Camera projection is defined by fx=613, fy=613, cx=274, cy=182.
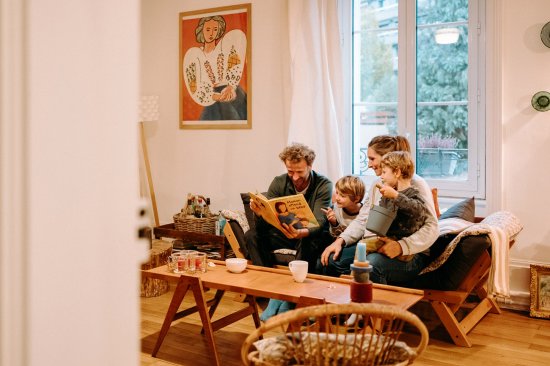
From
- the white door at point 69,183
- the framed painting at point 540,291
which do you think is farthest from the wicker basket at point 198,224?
the white door at point 69,183

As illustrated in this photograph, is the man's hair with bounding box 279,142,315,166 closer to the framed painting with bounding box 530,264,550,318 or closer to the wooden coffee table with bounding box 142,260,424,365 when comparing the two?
the wooden coffee table with bounding box 142,260,424,365

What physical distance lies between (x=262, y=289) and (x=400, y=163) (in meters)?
1.04

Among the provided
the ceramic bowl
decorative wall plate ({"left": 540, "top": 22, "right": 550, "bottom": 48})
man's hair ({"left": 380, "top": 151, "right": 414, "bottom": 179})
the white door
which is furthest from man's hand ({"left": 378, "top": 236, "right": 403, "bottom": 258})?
the white door

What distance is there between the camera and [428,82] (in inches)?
177

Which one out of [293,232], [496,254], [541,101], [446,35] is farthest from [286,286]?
[446,35]

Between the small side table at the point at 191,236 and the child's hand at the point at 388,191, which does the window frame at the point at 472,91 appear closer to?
the child's hand at the point at 388,191

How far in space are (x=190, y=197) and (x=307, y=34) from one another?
1609mm

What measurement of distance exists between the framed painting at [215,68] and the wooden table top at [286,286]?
6.99 feet

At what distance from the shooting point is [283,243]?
4168 millimetres

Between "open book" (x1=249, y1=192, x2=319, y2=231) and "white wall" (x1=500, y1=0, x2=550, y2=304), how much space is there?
4.54ft

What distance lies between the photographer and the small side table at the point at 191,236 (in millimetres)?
4652

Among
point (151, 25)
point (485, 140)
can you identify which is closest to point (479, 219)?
point (485, 140)

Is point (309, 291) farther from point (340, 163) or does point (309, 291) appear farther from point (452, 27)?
point (452, 27)

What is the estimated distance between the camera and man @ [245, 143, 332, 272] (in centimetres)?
396
